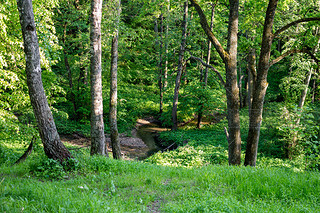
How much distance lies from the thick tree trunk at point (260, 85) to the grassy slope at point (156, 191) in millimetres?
2797

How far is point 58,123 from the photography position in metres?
16.1

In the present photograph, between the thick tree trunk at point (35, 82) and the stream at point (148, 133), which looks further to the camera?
the stream at point (148, 133)

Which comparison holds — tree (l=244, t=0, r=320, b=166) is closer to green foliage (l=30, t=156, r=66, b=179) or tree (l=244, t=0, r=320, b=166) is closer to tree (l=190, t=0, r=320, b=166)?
tree (l=190, t=0, r=320, b=166)

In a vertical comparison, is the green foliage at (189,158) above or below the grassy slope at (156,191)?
below

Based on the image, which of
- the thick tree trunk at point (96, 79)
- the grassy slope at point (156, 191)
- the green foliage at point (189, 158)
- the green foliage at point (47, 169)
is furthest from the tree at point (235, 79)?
the green foliage at point (47, 169)

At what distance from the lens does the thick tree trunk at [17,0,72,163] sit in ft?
17.1

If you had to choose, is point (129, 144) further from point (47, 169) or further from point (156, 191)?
point (156, 191)

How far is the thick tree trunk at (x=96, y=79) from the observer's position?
7.64m

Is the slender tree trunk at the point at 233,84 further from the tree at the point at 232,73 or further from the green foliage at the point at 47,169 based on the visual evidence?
the green foliage at the point at 47,169

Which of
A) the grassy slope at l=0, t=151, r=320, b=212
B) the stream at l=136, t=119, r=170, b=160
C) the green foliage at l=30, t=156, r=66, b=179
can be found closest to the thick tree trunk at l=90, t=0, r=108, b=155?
the grassy slope at l=0, t=151, r=320, b=212

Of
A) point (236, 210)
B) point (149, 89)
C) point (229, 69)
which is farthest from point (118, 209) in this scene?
point (149, 89)

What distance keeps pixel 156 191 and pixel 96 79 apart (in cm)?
467

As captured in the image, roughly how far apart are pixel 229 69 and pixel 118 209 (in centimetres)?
613

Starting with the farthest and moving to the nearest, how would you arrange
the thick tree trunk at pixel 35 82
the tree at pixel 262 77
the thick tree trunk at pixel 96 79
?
the tree at pixel 262 77
the thick tree trunk at pixel 96 79
the thick tree trunk at pixel 35 82
